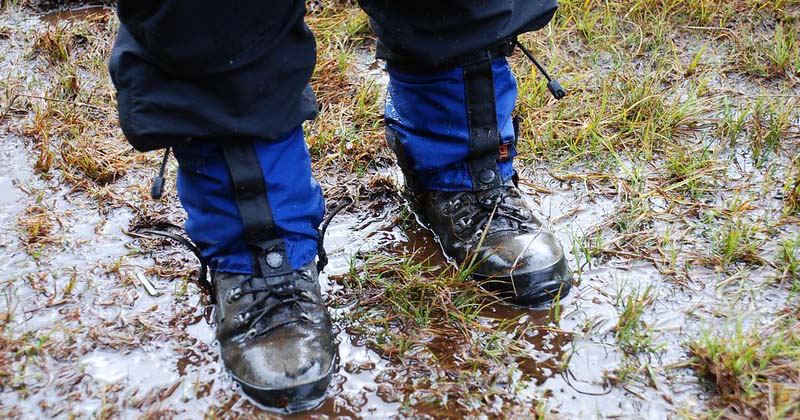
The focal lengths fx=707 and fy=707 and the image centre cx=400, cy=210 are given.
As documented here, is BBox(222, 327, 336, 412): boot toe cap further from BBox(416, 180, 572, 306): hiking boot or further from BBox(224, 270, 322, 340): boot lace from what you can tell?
BBox(416, 180, 572, 306): hiking boot

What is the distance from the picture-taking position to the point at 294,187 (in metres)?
1.67

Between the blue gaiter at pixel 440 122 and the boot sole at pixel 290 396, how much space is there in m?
0.69

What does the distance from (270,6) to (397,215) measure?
95cm

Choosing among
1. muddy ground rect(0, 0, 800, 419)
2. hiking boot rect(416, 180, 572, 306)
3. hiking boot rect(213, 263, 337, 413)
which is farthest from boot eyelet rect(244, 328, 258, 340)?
hiking boot rect(416, 180, 572, 306)

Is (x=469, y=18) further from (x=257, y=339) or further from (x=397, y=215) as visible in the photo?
(x=257, y=339)

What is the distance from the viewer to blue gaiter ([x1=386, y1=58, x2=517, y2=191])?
1880 millimetres

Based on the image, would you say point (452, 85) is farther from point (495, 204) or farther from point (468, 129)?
point (495, 204)

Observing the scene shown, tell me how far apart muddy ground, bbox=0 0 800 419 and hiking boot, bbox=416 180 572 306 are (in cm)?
6

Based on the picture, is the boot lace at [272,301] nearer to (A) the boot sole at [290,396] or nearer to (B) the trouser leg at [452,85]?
(A) the boot sole at [290,396]

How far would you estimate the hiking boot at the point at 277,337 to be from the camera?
5.02 feet

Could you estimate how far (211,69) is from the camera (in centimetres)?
142

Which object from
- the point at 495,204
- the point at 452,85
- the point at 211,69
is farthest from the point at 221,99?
the point at 495,204

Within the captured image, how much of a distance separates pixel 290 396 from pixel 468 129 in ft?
2.77

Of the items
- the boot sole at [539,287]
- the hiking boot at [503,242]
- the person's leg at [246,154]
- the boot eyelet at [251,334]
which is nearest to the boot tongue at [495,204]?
the hiking boot at [503,242]
